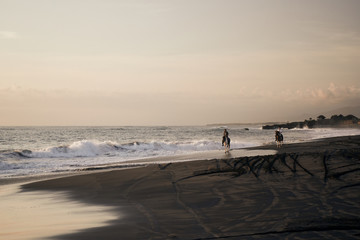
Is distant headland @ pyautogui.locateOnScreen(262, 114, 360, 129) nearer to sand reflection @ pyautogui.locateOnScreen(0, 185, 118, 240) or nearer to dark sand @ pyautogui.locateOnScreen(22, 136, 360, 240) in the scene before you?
dark sand @ pyautogui.locateOnScreen(22, 136, 360, 240)

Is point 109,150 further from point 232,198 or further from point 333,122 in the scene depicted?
point 333,122

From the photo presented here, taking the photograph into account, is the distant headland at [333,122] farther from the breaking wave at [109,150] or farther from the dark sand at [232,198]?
the dark sand at [232,198]

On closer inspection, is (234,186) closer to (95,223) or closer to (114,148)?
(95,223)

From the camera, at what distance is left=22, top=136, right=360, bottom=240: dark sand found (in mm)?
6184

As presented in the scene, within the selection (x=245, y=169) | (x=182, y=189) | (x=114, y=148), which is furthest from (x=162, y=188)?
(x=114, y=148)

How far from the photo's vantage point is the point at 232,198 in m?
8.99

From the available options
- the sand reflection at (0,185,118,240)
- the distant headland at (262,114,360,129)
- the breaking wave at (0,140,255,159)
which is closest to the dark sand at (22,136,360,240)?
the sand reflection at (0,185,118,240)

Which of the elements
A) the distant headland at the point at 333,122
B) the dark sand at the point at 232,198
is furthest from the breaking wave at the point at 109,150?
the distant headland at the point at 333,122

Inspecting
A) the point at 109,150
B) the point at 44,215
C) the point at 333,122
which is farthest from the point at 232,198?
the point at 333,122

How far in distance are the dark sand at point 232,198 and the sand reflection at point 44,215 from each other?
447mm

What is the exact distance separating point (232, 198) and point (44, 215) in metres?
4.44

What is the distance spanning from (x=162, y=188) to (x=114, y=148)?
95.2 ft

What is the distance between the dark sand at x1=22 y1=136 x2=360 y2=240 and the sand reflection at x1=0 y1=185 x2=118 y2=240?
1.47ft

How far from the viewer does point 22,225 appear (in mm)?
7359
